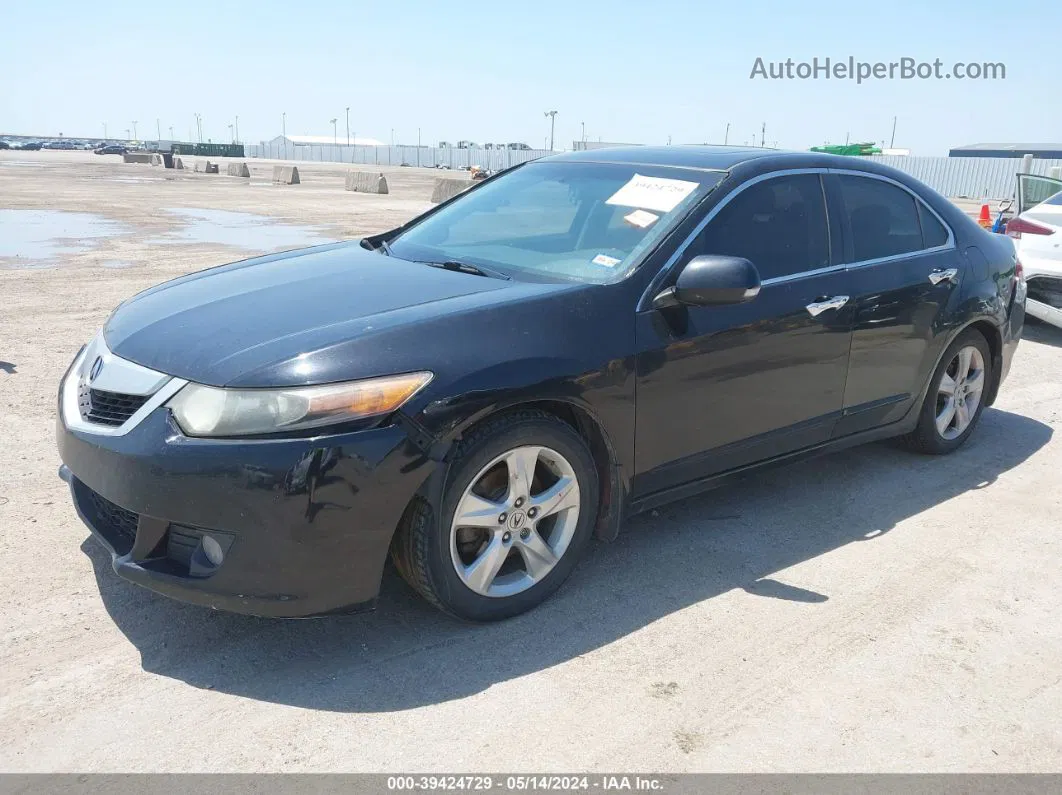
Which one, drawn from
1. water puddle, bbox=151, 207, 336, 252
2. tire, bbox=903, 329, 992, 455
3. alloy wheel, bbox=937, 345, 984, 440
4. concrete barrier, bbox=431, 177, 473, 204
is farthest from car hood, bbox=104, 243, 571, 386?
concrete barrier, bbox=431, 177, 473, 204

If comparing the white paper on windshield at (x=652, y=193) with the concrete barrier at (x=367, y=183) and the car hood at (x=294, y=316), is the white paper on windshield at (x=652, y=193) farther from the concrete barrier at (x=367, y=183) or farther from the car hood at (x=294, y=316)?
the concrete barrier at (x=367, y=183)

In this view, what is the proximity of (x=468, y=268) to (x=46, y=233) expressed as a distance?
1334 centimetres

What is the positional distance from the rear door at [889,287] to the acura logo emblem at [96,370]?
3.18 meters

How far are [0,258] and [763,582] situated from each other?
36.1ft

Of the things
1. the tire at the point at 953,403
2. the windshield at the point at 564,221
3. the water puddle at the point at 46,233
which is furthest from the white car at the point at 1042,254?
the water puddle at the point at 46,233

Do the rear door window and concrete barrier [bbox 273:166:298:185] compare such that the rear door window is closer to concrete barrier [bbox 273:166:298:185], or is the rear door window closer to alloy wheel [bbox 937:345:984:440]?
alloy wheel [bbox 937:345:984:440]

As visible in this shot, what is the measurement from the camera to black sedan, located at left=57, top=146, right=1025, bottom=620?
2.73m

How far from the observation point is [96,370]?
125 inches

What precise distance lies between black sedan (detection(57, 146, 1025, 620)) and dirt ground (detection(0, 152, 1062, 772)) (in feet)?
0.92

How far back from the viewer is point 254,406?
2.71 meters

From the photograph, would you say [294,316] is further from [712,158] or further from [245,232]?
[245,232]

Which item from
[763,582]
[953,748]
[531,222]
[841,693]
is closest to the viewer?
[953,748]
